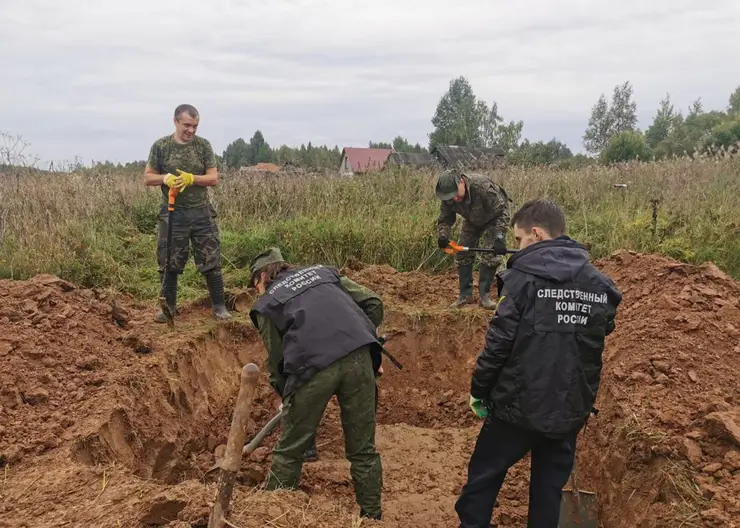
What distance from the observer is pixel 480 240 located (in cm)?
609

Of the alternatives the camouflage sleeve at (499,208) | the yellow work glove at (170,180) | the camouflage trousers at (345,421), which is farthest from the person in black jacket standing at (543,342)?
the yellow work glove at (170,180)

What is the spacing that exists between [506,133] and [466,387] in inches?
1554

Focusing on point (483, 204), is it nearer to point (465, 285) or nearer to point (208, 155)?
point (465, 285)

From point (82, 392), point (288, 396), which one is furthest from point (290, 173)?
point (288, 396)


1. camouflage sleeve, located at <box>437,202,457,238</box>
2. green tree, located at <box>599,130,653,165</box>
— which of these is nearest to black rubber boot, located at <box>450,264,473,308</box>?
camouflage sleeve, located at <box>437,202,457,238</box>

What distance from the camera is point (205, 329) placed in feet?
17.9

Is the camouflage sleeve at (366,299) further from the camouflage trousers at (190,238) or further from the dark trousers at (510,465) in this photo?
the camouflage trousers at (190,238)

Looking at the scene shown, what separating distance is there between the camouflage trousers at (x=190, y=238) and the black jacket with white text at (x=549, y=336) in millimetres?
3477

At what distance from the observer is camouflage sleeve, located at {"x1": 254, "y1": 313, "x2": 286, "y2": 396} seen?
325 centimetres

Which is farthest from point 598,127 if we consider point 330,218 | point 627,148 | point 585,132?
point 330,218

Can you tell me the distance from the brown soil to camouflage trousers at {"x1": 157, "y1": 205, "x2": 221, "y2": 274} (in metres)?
0.64

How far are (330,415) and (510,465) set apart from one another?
266cm

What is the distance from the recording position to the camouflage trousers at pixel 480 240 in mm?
5918

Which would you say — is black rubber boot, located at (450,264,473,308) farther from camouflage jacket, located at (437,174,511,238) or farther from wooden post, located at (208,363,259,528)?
wooden post, located at (208,363,259,528)
